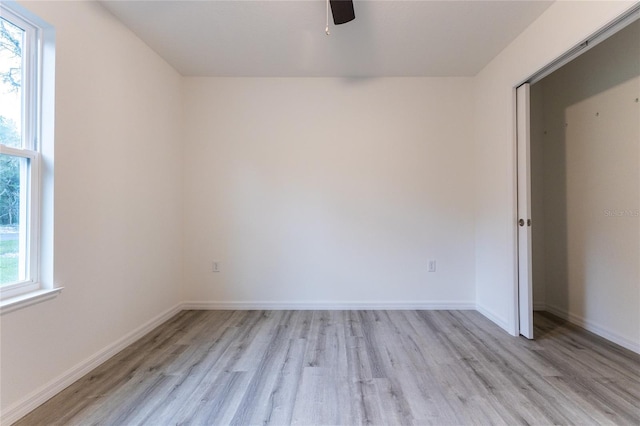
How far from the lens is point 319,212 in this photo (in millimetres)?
2971

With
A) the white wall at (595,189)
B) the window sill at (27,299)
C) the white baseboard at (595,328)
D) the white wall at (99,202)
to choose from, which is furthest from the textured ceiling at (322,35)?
the white baseboard at (595,328)

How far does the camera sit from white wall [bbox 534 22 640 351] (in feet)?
6.97

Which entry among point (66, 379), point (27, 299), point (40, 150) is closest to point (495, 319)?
point (66, 379)

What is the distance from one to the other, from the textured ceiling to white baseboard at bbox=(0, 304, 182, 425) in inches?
101

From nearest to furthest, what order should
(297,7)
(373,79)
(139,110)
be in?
(297,7) < (139,110) < (373,79)

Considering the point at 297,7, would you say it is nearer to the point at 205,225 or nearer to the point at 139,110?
the point at 139,110

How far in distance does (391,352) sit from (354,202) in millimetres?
1536

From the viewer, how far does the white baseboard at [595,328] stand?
2.07 m

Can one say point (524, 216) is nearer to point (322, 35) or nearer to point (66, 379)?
point (322, 35)

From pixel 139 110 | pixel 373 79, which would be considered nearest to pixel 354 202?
pixel 373 79

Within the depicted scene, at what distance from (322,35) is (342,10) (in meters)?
0.50

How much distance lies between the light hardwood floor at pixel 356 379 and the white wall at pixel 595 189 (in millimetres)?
329

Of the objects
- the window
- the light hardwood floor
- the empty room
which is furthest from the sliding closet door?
the window

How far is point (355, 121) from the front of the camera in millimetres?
2975
